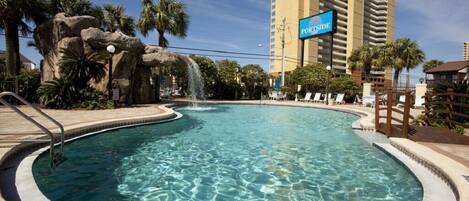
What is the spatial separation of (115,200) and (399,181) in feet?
14.7

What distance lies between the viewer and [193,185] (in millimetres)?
5355

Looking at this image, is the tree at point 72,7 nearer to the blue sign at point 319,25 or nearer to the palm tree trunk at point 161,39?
the palm tree trunk at point 161,39

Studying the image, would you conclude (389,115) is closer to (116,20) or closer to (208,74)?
(116,20)

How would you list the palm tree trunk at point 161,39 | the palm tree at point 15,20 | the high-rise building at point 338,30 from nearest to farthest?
the palm tree at point 15,20 → the palm tree trunk at point 161,39 → the high-rise building at point 338,30

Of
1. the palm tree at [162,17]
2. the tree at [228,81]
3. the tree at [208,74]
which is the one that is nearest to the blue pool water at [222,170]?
the palm tree at [162,17]

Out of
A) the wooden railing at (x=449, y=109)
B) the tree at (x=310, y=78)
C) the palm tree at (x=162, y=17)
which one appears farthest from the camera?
the tree at (x=310, y=78)

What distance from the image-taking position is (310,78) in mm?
34312

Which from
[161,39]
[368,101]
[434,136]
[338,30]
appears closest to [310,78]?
[368,101]

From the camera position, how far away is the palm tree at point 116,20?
88.1 ft

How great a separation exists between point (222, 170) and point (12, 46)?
752 inches

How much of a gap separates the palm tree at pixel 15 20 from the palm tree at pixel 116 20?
19.7 ft

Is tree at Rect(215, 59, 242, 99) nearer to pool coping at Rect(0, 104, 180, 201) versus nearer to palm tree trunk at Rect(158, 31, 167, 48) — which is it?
palm tree trunk at Rect(158, 31, 167, 48)

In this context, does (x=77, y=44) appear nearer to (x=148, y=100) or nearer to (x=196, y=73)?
(x=148, y=100)

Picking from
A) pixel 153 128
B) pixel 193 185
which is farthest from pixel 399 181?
pixel 153 128
